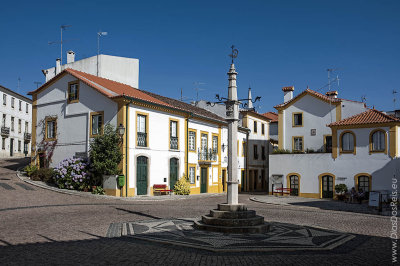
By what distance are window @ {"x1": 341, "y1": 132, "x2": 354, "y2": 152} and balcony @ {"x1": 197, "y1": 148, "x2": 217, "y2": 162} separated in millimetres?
10182

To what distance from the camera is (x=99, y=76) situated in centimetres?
3077

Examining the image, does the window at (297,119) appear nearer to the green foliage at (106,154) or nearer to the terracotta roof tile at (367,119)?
the terracotta roof tile at (367,119)

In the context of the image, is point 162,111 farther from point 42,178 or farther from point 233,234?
point 233,234

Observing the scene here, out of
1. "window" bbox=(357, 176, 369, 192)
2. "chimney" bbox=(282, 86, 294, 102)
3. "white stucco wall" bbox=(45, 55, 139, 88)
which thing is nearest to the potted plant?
"white stucco wall" bbox=(45, 55, 139, 88)

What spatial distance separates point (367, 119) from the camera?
26.1 m

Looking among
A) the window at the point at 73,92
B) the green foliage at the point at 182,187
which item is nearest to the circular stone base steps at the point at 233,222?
the green foliage at the point at 182,187

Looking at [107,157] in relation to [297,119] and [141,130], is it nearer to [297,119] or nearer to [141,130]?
[141,130]

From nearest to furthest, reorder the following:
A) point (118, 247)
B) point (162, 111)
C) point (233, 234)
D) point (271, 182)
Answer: point (118, 247) → point (233, 234) → point (162, 111) → point (271, 182)

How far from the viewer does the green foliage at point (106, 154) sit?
22672mm

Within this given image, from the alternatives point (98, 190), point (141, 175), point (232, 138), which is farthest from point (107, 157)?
point (232, 138)

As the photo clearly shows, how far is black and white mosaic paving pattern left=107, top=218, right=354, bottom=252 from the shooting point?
8.75 meters

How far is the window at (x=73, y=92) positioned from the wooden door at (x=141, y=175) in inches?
238

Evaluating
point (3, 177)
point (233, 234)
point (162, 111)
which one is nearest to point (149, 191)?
point (162, 111)

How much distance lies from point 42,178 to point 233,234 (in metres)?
18.5
